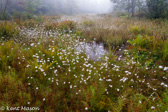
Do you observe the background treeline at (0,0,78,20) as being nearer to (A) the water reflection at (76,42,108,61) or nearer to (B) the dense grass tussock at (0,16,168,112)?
(A) the water reflection at (76,42,108,61)

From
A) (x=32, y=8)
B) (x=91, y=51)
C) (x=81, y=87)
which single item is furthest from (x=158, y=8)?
(x=32, y=8)

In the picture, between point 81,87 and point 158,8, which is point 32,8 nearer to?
point 158,8

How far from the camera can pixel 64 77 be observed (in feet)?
10.4

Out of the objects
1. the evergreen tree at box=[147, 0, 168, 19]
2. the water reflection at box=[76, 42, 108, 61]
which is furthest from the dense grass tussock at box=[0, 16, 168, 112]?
the evergreen tree at box=[147, 0, 168, 19]

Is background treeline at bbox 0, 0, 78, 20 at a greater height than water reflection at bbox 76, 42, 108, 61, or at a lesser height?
greater

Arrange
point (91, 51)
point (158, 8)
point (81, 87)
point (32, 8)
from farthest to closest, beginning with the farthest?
point (32, 8) < point (158, 8) < point (91, 51) < point (81, 87)

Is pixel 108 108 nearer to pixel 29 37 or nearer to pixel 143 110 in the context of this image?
pixel 143 110

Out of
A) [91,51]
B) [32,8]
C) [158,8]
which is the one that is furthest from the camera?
[32,8]

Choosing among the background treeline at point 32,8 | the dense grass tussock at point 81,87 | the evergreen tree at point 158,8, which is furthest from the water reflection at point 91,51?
the background treeline at point 32,8

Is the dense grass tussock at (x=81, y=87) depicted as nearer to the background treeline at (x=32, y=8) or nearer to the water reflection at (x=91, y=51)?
the water reflection at (x=91, y=51)

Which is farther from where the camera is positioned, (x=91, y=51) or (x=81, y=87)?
(x=91, y=51)

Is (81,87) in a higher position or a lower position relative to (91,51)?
lower

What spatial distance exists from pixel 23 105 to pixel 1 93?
67 centimetres

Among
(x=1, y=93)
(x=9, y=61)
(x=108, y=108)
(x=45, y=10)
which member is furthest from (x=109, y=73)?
(x=45, y=10)
